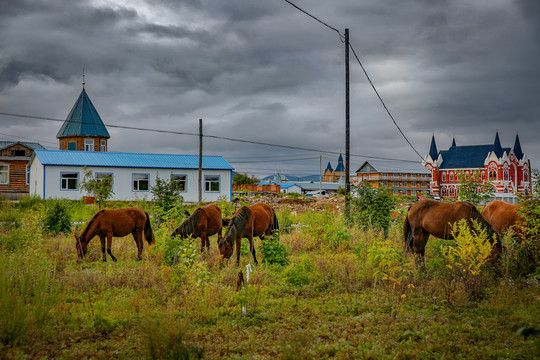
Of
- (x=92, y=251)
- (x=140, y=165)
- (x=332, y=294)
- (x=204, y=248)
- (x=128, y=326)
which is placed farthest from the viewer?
(x=140, y=165)

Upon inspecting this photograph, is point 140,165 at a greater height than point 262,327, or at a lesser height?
greater

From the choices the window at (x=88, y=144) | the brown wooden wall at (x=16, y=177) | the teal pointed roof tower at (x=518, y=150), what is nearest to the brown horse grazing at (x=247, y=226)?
the brown wooden wall at (x=16, y=177)

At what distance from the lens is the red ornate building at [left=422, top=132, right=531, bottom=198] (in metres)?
78.4

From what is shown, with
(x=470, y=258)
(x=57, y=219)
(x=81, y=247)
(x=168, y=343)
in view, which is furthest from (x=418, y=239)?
(x=57, y=219)

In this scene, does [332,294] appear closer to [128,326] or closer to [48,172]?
[128,326]

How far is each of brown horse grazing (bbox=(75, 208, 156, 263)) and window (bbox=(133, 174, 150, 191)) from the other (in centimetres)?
2483

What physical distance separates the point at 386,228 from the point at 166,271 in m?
9.61

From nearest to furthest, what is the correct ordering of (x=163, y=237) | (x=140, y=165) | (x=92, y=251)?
(x=163, y=237)
(x=92, y=251)
(x=140, y=165)

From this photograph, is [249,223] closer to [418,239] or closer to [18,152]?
[418,239]

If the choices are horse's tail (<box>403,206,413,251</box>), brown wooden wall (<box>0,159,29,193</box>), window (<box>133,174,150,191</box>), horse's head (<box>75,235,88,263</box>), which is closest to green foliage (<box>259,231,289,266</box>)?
horse's tail (<box>403,206,413,251</box>)

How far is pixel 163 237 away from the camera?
9.26 meters

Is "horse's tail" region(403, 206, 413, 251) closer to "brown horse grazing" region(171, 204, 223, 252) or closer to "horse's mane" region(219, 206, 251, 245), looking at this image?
"horse's mane" region(219, 206, 251, 245)

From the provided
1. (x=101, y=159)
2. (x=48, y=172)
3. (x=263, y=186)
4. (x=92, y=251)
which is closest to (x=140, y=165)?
(x=101, y=159)

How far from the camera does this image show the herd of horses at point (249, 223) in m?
9.19
